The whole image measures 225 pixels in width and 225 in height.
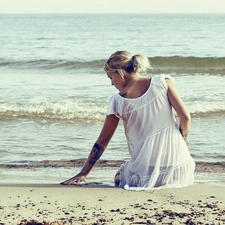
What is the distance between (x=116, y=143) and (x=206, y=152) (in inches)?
45.6

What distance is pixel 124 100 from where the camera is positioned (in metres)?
4.50

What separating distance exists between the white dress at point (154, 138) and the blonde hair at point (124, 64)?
0.59 ft

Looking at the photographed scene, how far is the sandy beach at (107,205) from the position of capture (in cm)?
375

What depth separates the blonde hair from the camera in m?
4.38

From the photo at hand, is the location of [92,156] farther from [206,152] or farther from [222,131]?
[222,131]

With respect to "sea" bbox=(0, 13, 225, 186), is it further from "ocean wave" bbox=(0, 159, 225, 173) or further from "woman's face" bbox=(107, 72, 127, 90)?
"woman's face" bbox=(107, 72, 127, 90)

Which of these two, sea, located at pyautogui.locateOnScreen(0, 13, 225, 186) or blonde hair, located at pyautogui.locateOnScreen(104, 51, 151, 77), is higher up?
blonde hair, located at pyautogui.locateOnScreen(104, 51, 151, 77)

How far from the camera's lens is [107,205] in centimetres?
410

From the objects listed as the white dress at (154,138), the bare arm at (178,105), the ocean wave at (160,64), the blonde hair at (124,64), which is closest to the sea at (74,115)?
the ocean wave at (160,64)

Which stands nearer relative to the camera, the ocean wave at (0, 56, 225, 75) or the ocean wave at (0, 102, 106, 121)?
the ocean wave at (0, 102, 106, 121)

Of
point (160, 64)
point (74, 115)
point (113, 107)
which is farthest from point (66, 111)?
point (160, 64)

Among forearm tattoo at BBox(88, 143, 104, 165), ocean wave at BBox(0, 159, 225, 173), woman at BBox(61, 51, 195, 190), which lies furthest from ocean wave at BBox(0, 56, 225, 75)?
woman at BBox(61, 51, 195, 190)

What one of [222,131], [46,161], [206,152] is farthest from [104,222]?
[222,131]

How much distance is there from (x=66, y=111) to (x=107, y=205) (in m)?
6.37
